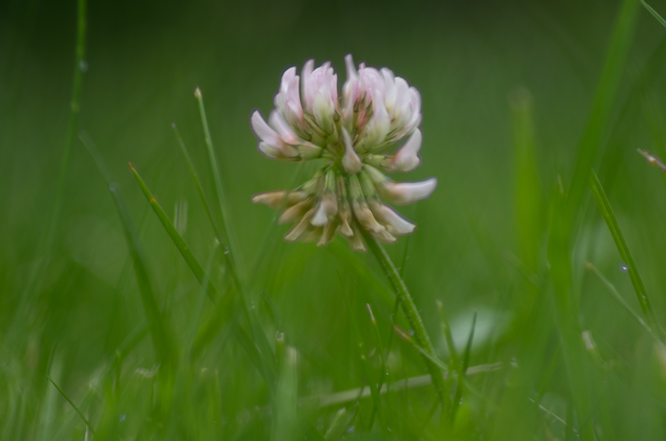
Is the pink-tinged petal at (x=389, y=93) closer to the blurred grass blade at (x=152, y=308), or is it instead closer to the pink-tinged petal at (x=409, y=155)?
the pink-tinged petal at (x=409, y=155)

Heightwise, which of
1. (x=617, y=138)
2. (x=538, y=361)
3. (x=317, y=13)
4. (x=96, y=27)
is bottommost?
(x=96, y=27)

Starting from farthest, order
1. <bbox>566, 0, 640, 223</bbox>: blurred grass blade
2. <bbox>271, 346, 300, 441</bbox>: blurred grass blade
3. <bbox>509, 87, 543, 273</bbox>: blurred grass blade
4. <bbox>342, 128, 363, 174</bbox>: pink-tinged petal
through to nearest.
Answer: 1. <bbox>509, 87, 543, 273</bbox>: blurred grass blade
2. <bbox>342, 128, 363, 174</bbox>: pink-tinged petal
3. <bbox>271, 346, 300, 441</bbox>: blurred grass blade
4. <bbox>566, 0, 640, 223</bbox>: blurred grass blade

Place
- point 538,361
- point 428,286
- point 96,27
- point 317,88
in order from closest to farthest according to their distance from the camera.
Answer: point 538,361, point 317,88, point 428,286, point 96,27

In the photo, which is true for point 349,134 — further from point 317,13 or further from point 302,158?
point 317,13

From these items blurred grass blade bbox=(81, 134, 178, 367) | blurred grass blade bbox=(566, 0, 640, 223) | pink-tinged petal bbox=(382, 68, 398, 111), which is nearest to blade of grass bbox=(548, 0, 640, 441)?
blurred grass blade bbox=(566, 0, 640, 223)

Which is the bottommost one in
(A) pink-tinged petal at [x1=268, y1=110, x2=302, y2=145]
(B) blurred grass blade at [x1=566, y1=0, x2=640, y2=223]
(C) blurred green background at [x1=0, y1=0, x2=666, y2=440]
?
(C) blurred green background at [x1=0, y1=0, x2=666, y2=440]

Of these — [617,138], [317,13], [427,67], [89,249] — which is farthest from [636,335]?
[317,13]

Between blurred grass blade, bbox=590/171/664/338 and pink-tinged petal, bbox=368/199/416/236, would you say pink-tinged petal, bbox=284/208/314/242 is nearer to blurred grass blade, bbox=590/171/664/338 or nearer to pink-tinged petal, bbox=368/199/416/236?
pink-tinged petal, bbox=368/199/416/236

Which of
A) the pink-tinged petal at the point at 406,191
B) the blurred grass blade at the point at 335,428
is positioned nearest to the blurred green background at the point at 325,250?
the blurred grass blade at the point at 335,428

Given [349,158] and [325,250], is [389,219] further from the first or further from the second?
[325,250]
